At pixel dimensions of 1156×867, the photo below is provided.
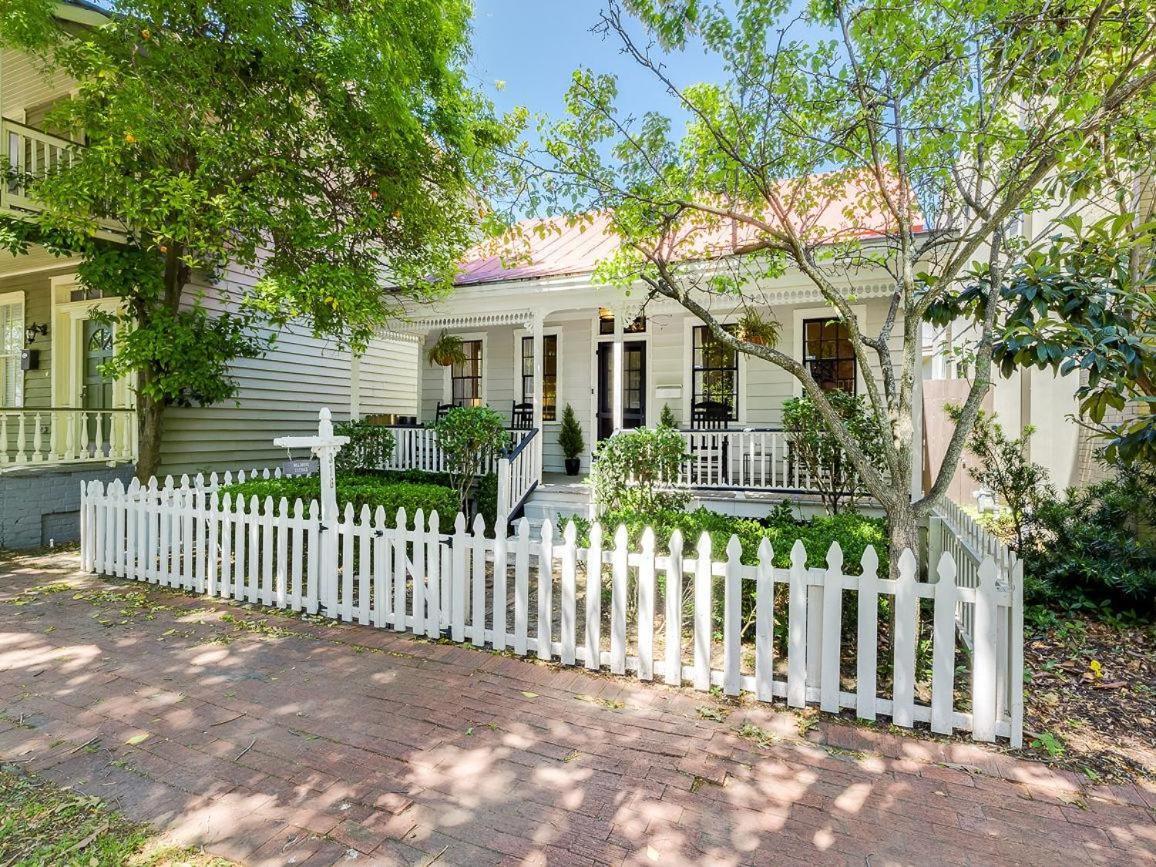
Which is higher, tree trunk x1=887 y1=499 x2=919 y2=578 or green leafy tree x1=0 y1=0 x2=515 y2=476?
green leafy tree x1=0 y1=0 x2=515 y2=476

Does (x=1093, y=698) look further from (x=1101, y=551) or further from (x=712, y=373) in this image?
(x=712, y=373)

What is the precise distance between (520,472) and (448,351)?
412 centimetres

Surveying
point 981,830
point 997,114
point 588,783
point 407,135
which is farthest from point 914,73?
point 407,135

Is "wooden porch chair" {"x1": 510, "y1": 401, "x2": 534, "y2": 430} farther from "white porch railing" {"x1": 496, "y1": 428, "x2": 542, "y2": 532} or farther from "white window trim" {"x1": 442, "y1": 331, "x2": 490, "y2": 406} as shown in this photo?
"white porch railing" {"x1": 496, "y1": 428, "x2": 542, "y2": 532}

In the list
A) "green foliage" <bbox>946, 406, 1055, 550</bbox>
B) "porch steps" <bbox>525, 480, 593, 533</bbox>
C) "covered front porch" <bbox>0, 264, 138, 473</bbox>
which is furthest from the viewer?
"covered front porch" <bbox>0, 264, 138, 473</bbox>

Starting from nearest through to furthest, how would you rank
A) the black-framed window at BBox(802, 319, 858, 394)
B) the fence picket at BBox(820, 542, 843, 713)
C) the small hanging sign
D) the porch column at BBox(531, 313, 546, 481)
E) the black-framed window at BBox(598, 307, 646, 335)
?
the fence picket at BBox(820, 542, 843, 713)
the porch column at BBox(531, 313, 546, 481)
the black-framed window at BBox(802, 319, 858, 394)
the small hanging sign
the black-framed window at BBox(598, 307, 646, 335)

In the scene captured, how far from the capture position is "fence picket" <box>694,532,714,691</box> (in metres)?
3.61

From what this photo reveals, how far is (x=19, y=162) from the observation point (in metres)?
8.15

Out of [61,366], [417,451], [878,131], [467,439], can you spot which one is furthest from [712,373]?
[61,366]

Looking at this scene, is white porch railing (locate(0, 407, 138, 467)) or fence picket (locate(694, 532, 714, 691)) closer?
fence picket (locate(694, 532, 714, 691))

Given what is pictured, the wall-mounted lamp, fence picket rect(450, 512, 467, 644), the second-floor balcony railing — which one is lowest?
fence picket rect(450, 512, 467, 644)

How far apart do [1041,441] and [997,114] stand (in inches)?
223

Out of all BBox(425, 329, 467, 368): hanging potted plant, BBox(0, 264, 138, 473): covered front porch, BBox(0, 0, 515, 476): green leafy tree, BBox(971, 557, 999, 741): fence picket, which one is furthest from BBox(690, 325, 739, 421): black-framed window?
BBox(0, 264, 138, 473): covered front porch

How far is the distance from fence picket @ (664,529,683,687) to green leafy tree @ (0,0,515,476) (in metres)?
4.13
